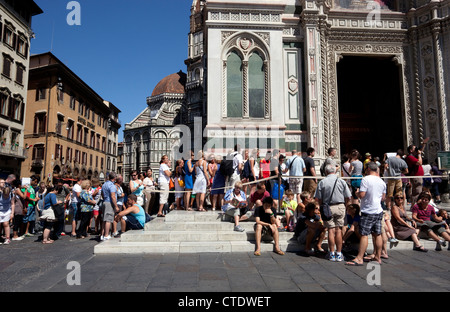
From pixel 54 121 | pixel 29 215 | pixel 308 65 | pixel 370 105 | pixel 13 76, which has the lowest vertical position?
pixel 29 215

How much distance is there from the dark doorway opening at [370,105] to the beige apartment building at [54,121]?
2767 cm

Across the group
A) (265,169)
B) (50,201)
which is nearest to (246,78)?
(265,169)

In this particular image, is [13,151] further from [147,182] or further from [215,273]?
[215,273]

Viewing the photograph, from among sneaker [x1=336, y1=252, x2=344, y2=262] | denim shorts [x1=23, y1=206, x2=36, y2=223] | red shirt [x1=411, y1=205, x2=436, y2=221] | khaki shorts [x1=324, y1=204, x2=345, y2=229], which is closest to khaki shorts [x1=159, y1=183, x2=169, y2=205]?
denim shorts [x1=23, y1=206, x2=36, y2=223]

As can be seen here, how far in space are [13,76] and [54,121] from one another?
247 inches

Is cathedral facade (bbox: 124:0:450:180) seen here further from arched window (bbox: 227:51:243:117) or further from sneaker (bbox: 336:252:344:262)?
sneaker (bbox: 336:252:344:262)

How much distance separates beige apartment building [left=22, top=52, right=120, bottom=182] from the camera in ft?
102

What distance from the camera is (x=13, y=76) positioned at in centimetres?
2622

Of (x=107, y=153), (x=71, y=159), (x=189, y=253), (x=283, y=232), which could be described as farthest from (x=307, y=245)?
A: (x=107, y=153)

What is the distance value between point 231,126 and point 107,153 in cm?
3865

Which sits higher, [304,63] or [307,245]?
[304,63]

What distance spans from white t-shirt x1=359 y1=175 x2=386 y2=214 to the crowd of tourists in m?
0.02

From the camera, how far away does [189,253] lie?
6078 millimetres
